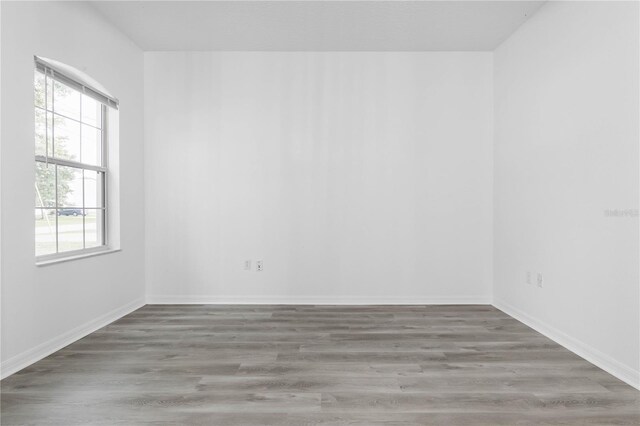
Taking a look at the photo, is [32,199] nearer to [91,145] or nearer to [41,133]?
[41,133]

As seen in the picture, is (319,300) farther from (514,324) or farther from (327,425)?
(327,425)

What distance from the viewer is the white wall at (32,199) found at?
2.40 metres

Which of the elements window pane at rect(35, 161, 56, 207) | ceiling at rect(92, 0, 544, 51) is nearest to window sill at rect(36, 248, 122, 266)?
window pane at rect(35, 161, 56, 207)

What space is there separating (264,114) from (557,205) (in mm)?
3112

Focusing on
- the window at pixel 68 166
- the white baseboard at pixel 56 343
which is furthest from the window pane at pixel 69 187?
the white baseboard at pixel 56 343

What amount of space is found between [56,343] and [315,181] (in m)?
2.82

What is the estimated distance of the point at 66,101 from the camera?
3.11 metres

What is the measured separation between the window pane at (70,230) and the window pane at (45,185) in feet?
0.50

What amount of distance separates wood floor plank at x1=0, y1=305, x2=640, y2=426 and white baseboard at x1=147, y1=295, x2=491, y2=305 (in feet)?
2.26

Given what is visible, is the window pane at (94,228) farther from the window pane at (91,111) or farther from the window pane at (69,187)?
the window pane at (91,111)

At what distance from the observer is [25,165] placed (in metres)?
2.54

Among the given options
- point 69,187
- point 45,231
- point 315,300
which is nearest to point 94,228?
point 69,187

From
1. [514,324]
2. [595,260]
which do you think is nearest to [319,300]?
[514,324]

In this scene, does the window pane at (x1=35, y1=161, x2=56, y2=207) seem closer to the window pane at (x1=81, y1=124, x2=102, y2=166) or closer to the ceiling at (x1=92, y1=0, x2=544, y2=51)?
the window pane at (x1=81, y1=124, x2=102, y2=166)
